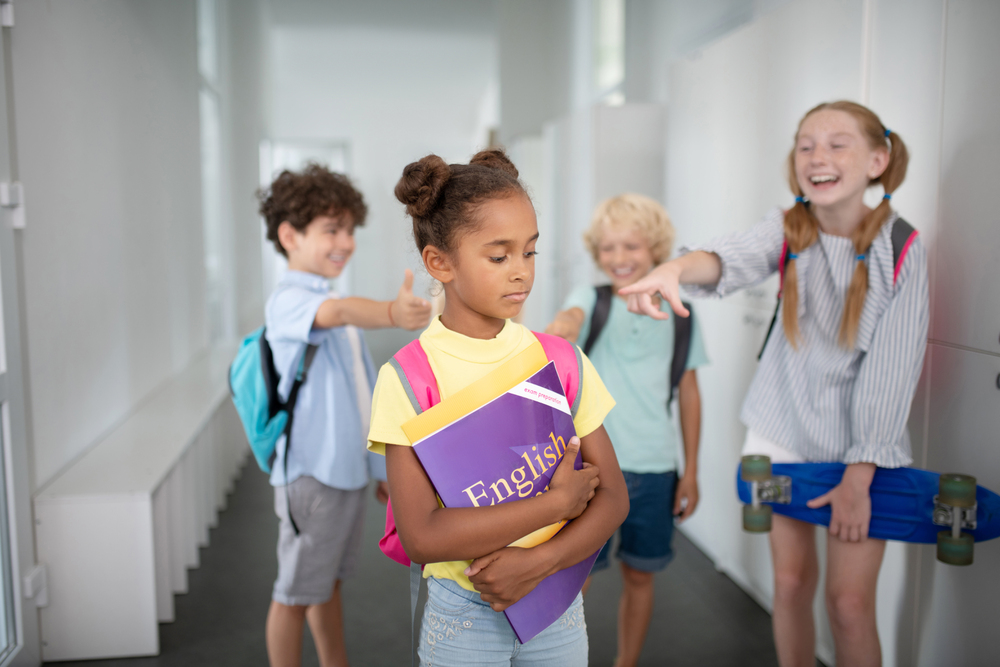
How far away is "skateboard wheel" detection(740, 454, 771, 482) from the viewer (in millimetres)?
1649

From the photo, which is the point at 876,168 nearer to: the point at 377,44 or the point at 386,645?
the point at 386,645

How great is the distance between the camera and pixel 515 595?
1.00 metres

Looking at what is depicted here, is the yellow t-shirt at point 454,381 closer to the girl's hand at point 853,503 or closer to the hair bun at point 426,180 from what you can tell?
the hair bun at point 426,180

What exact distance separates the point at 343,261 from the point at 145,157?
203cm

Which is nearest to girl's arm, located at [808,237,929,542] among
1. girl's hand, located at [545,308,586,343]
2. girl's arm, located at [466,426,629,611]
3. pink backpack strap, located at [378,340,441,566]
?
girl's hand, located at [545,308,586,343]

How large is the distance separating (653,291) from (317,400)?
2.96ft

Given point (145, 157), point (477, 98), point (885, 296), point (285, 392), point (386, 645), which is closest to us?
point (885, 296)

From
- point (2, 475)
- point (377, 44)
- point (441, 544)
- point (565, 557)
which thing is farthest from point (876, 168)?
point (377, 44)

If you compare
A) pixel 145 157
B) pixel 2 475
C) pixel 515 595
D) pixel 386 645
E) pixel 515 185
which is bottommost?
pixel 386 645

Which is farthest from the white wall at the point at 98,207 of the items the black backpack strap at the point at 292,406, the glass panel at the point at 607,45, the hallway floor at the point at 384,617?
the glass panel at the point at 607,45

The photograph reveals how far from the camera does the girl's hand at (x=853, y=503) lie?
1584 millimetres

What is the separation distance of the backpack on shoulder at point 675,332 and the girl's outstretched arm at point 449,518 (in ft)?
3.35

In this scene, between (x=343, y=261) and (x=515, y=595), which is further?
(x=343, y=261)

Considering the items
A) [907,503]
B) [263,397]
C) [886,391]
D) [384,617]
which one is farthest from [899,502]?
[384,617]
